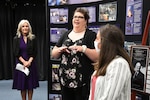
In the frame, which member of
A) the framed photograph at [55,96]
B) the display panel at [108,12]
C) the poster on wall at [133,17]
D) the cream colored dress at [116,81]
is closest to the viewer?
the cream colored dress at [116,81]

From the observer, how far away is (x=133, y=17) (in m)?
2.48

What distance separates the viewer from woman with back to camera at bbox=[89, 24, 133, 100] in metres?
1.56

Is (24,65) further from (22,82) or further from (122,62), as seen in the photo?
(122,62)

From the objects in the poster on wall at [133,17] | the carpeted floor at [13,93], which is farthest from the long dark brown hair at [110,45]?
the carpeted floor at [13,93]

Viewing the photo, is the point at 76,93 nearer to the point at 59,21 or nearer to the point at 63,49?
the point at 63,49

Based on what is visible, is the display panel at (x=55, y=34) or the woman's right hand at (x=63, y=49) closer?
the woman's right hand at (x=63, y=49)

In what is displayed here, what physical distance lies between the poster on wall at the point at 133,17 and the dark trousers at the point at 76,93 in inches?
28.6

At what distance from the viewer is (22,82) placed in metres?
3.81

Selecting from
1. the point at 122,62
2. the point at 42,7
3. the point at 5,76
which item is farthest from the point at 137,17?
the point at 5,76

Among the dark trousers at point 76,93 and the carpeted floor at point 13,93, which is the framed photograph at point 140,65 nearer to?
the dark trousers at point 76,93

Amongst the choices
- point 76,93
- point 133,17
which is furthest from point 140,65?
point 76,93

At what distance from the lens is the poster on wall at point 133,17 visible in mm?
2398

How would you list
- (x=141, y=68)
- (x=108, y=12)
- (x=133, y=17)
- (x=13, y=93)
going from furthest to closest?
(x=13, y=93) < (x=108, y=12) < (x=133, y=17) < (x=141, y=68)

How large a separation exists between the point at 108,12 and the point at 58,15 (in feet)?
2.80
